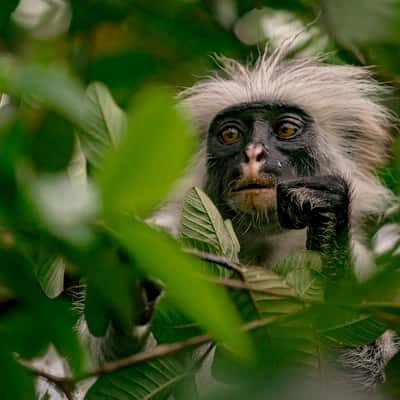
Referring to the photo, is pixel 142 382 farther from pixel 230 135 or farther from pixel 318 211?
pixel 230 135

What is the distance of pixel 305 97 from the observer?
136 inches

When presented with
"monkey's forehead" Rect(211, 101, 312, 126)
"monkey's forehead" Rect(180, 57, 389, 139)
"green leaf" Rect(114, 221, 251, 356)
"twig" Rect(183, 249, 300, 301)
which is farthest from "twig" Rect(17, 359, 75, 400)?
"monkey's forehead" Rect(180, 57, 389, 139)

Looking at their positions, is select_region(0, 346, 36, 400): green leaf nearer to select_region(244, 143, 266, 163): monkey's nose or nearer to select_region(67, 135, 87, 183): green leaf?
select_region(67, 135, 87, 183): green leaf

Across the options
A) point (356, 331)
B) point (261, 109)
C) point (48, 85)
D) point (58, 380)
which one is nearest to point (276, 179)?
point (261, 109)

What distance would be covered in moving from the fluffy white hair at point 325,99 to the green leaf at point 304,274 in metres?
1.63

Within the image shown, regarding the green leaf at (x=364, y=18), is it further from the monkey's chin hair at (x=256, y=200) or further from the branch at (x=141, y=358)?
the monkey's chin hair at (x=256, y=200)

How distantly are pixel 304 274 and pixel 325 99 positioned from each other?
218 centimetres

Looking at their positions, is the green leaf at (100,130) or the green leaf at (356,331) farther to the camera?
the green leaf at (356,331)

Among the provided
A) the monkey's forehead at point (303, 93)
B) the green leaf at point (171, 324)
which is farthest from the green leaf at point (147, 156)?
the monkey's forehead at point (303, 93)

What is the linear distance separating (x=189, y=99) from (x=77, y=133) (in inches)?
101

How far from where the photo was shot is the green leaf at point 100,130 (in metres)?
1.04

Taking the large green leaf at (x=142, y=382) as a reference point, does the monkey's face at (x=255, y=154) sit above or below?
below

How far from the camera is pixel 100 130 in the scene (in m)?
1.07

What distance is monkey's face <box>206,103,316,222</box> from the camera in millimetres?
2766
